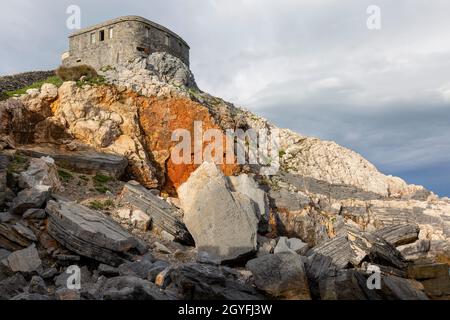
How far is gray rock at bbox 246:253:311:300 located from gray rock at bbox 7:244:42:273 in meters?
7.90

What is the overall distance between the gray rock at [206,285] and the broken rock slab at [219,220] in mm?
6086

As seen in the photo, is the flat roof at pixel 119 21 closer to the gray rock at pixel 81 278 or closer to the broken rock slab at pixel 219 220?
the broken rock slab at pixel 219 220

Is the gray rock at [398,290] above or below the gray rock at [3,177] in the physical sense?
below

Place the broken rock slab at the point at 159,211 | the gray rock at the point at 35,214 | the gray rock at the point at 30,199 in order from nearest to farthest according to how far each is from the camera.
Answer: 1. the gray rock at the point at 35,214
2. the gray rock at the point at 30,199
3. the broken rock slab at the point at 159,211

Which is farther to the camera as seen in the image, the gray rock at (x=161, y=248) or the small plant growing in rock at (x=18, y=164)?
the small plant growing in rock at (x=18, y=164)

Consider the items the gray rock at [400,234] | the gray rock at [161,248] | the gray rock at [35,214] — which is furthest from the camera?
the gray rock at [400,234]

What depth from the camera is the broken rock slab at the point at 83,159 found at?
23.2 m

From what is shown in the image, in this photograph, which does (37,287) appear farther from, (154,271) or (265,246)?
(265,246)

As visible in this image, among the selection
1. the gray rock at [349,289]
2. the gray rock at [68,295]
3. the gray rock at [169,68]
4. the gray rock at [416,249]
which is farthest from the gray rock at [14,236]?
the gray rock at [169,68]

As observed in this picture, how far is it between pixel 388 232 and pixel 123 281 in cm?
2522

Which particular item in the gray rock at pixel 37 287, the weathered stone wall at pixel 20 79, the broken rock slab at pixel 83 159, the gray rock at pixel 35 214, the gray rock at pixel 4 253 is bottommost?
the gray rock at pixel 37 287

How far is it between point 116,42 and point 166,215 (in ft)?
91.9

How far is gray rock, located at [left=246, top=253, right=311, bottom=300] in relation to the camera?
1253 centimetres
